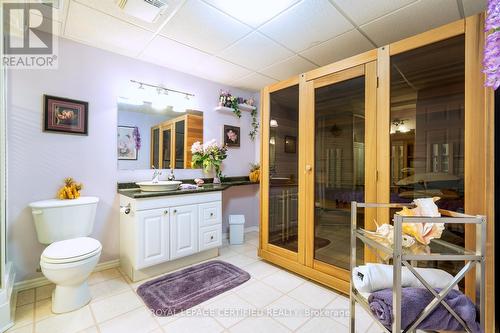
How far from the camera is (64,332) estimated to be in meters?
1.53

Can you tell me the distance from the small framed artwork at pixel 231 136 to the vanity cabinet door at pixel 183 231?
1.29 meters

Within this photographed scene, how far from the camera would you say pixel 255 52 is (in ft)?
8.17

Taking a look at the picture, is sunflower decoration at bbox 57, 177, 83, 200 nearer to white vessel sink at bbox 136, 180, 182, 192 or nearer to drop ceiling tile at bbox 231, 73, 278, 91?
white vessel sink at bbox 136, 180, 182, 192

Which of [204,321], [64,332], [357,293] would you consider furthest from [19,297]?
[357,293]

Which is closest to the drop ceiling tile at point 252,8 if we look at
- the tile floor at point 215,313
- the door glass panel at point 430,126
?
the door glass panel at point 430,126

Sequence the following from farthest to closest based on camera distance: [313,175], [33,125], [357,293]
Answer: [313,175] → [33,125] → [357,293]

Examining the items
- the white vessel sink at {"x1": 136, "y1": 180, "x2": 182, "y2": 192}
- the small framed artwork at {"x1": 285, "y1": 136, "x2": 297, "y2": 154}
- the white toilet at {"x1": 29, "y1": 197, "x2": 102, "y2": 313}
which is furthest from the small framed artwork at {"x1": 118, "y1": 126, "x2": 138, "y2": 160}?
the small framed artwork at {"x1": 285, "y1": 136, "x2": 297, "y2": 154}

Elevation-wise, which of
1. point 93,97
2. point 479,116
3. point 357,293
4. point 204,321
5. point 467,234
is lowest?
point 204,321

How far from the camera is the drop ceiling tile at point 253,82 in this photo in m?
3.20

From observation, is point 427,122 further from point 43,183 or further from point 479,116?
point 43,183

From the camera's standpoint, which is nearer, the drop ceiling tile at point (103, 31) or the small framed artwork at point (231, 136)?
the drop ceiling tile at point (103, 31)

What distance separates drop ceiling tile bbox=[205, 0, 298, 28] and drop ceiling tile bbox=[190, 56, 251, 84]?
32.0 inches

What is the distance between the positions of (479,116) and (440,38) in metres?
0.58

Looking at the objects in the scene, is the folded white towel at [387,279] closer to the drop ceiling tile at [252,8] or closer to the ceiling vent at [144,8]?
the drop ceiling tile at [252,8]
